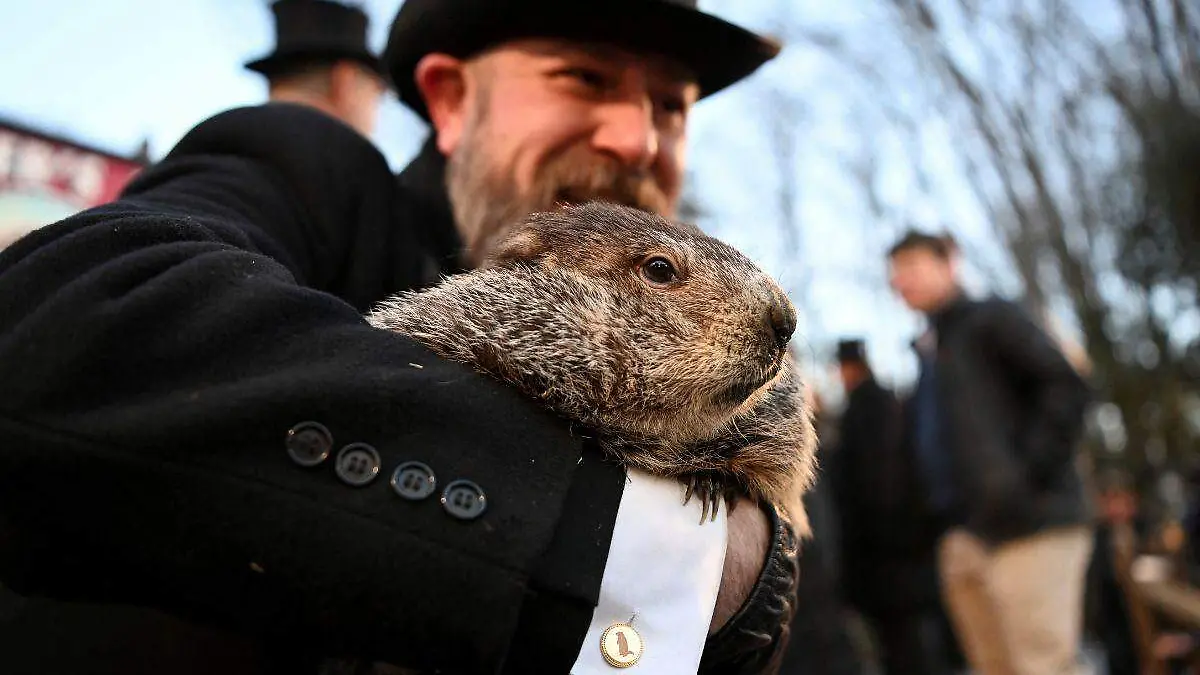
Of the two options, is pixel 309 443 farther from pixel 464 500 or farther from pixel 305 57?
pixel 305 57

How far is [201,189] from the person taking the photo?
1732mm

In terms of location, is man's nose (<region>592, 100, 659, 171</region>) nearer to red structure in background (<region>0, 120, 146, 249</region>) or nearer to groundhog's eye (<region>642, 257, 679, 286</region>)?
groundhog's eye (<region>642, 257, 679, 286</region>)

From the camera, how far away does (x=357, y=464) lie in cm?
117

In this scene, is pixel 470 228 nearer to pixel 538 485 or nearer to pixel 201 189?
pixel 201 189

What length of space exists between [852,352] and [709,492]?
273 inches

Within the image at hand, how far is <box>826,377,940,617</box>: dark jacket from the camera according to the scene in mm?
6852

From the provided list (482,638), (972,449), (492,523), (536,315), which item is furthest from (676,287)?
(972,449)

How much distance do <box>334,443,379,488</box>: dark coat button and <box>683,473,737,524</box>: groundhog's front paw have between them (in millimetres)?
477

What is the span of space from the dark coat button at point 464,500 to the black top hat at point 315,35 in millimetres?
3907

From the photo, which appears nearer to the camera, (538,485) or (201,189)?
(538,485)

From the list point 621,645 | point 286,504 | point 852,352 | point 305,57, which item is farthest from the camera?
point 852,352

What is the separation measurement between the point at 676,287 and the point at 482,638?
72 centimetres

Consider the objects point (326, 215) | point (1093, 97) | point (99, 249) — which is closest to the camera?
point (99, 249)

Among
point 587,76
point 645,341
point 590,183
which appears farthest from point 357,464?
point 587,76
